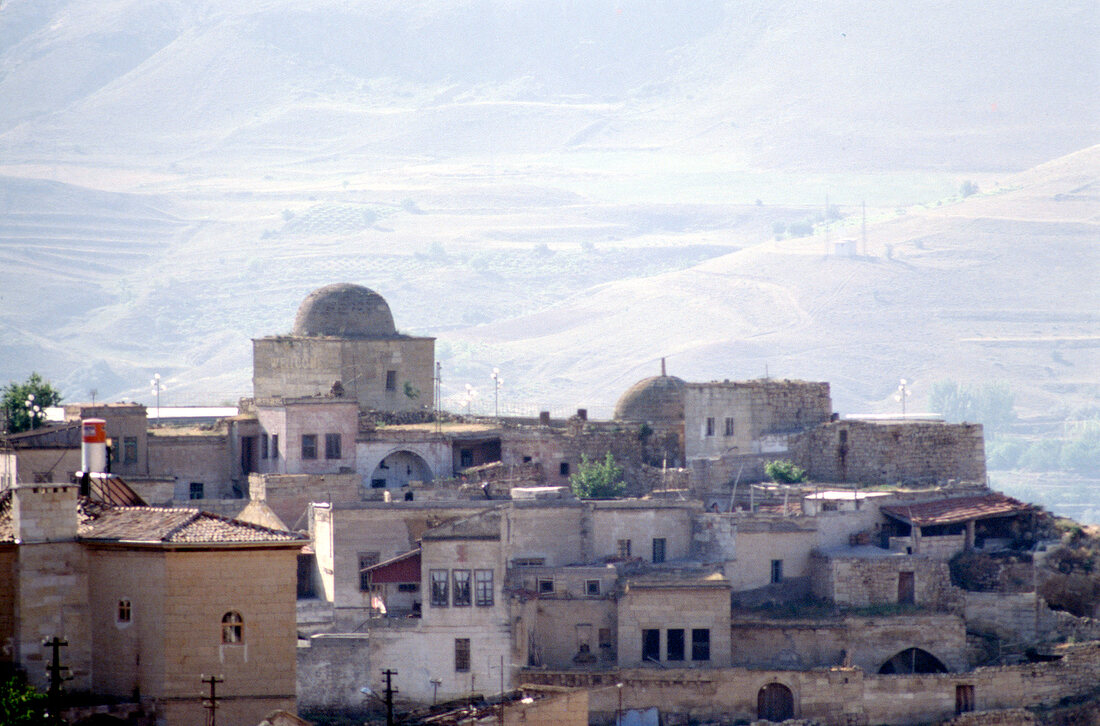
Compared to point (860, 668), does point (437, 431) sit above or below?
above

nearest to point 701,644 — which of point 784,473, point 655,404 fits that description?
point 784,473

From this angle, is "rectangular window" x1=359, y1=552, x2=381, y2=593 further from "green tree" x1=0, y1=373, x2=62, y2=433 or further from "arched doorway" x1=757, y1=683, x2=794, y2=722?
"green tree" x1=0, y1=373, x2=62, y2=433

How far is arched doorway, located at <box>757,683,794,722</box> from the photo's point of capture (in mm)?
48562

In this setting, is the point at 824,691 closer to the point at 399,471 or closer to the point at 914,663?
the point at 914,663

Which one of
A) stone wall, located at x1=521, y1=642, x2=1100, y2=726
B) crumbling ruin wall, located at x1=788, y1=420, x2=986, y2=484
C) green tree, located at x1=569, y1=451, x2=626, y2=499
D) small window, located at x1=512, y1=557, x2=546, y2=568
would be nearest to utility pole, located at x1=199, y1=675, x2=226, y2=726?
stone wall, located at x1=521, y1=642, x2=1100, y2=726

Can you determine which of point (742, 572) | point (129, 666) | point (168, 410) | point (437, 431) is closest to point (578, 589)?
point (742, 572)

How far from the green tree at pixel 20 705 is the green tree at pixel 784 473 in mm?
27841

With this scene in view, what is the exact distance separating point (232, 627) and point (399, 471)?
75.4ft

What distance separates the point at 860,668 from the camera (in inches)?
1950

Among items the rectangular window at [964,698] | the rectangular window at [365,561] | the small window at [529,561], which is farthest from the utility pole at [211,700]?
the rectangular window at [964,698]

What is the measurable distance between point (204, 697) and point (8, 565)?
434cm

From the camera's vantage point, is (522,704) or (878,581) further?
(878,581)

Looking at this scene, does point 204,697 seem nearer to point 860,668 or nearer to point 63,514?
point 63,514

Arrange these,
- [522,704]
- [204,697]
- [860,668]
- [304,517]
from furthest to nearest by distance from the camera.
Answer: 1. [304,517]
2. [860,668]
3. [522,704]
4. [204,697]
